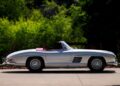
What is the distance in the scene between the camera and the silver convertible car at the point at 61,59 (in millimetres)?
21000

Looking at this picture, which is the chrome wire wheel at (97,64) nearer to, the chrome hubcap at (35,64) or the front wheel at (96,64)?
the front wheel at (96,64)

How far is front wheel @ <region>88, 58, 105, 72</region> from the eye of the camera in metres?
21.2

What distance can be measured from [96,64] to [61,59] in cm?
160

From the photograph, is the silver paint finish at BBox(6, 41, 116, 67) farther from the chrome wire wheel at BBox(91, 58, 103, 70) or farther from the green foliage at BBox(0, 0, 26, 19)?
the green foliage at BBox(0, 0, 26, 19)

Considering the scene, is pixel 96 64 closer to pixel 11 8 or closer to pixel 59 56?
pixel 59 56

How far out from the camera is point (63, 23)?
31.1 m

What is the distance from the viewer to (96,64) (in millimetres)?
21359

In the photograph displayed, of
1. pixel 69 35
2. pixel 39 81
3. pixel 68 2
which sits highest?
pixel 68 2

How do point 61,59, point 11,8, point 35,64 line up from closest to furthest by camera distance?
point 61,59
point 35,64
point 11,8

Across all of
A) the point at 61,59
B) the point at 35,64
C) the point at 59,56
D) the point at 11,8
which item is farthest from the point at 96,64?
the point at 11,8

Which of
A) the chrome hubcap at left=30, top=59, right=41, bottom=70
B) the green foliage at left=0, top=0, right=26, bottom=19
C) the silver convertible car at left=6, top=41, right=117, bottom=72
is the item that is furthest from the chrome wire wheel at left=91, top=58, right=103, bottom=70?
the green foliage at left=0, top=0, right=26, bottom=19

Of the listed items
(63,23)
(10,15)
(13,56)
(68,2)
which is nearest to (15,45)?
(63,23)

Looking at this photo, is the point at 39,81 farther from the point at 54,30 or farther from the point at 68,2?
the point at 68,2

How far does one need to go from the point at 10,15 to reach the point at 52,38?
643 inches
